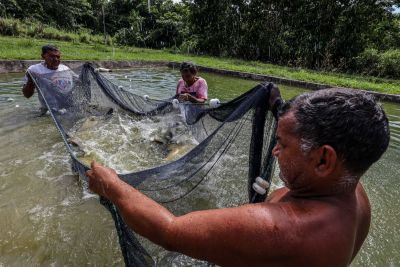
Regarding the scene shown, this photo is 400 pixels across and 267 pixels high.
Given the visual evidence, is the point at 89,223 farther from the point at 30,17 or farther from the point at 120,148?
the point at 30,17

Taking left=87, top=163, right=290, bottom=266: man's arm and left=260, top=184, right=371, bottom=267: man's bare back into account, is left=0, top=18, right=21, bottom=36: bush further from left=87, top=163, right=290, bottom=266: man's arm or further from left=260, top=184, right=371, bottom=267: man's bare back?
left=260, top=184, right=371, bottom=267: man's bare back

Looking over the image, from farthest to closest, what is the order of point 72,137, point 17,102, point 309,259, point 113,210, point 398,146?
point 17,102
point 398,146
point 72,137
point 113,210
point 309,259

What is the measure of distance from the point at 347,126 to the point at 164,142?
379 cm

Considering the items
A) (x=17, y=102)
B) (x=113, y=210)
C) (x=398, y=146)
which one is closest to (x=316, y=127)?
(x=113, y=210)

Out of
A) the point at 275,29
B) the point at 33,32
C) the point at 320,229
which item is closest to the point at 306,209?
the point at 320,229

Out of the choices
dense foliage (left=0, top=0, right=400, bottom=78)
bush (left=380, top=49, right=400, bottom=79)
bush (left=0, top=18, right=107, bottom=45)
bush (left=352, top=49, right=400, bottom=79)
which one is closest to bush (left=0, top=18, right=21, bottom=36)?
bush (left=0, top=18, right=107, bottom=45)

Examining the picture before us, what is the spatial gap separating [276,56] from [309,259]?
22333mm

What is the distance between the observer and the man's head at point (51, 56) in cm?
534

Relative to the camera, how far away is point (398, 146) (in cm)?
603

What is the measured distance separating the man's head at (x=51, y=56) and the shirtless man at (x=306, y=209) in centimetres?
514

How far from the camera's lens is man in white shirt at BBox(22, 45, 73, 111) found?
5.34m

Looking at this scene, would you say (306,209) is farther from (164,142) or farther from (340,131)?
(164,142)

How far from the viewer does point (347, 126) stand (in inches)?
38.0

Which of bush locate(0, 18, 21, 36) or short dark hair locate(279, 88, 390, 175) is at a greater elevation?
bush locate(0, 18, 21, 36)
